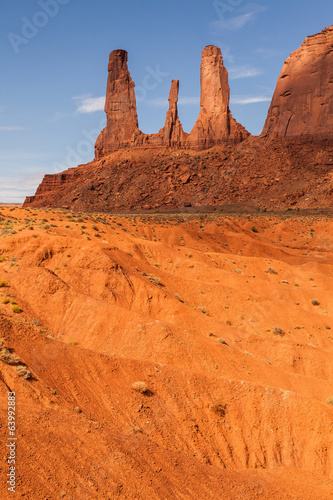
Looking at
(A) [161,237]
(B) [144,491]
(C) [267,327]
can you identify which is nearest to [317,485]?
(B) [144,491]

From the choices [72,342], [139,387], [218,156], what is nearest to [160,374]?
[139,387]

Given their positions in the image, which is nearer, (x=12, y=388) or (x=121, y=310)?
(x=12, y=388)

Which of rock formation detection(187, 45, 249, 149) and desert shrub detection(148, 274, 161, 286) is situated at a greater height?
rock formation detection(187, 45, 249, 149)

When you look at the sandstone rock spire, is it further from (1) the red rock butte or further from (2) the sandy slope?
(2) the sandy slope

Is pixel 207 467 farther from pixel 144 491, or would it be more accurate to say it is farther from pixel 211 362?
pixel 211 362

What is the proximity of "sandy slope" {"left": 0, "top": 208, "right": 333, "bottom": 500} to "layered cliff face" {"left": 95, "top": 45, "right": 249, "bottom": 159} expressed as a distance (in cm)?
7297

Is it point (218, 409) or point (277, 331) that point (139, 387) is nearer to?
point (218, 409)

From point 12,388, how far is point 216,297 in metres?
15.8

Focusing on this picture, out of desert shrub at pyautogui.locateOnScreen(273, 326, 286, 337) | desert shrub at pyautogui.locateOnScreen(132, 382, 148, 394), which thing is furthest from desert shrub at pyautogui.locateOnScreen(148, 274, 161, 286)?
desert shrub at pyautogui.locateOnScreen(132, 382, 148, 394)

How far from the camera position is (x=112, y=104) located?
4269 inches

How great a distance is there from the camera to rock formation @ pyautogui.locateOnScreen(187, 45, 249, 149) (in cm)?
9581

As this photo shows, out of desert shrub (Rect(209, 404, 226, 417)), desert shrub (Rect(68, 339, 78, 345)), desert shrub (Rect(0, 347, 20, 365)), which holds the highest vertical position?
desert shrub (Rect(0, 347, 20, 365))

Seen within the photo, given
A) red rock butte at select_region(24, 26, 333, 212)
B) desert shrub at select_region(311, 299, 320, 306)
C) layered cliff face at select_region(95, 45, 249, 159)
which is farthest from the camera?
layered cliff face at select_region(95, 45, 249, 159)

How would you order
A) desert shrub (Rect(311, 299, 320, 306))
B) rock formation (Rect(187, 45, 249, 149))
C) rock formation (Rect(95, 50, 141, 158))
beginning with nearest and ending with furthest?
desert shrub (Rect(311, 299, 320, 306)) < rock formation (Rect(187, 45, 249, 149)) < rock formation (Rect(95, 50, 141, 158))
